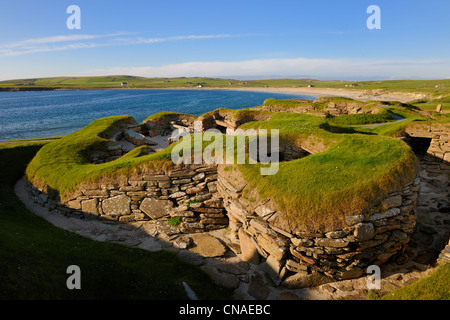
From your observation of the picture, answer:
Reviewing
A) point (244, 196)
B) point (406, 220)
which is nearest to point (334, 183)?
point (406, 220)

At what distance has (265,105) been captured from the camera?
3123cm

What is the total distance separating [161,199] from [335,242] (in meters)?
9.24

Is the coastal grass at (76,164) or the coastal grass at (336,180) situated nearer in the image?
the coastal grass at (336,180)

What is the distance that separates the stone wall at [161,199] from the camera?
42.6ft

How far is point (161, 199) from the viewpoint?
44.0 feet

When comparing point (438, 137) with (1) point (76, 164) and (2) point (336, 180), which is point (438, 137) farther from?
(1) point (76, 164)

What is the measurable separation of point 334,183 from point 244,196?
13.3 feet

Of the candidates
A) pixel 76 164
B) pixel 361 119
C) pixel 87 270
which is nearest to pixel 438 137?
pixel 361 119

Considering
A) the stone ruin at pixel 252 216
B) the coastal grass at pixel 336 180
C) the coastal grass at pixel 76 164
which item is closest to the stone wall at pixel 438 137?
the stone ruin at pixel 252 216

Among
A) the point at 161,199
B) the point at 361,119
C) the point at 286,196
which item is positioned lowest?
the point at 161,199

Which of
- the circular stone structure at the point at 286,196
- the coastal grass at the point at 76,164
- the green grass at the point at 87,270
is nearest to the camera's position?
the green grass at the point at 87,270

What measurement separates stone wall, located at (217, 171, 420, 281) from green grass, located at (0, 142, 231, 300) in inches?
99.9

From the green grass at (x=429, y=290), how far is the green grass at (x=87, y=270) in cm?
560

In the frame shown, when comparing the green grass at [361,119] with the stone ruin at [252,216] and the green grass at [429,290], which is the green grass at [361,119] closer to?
the stone ruin at [252,216]
